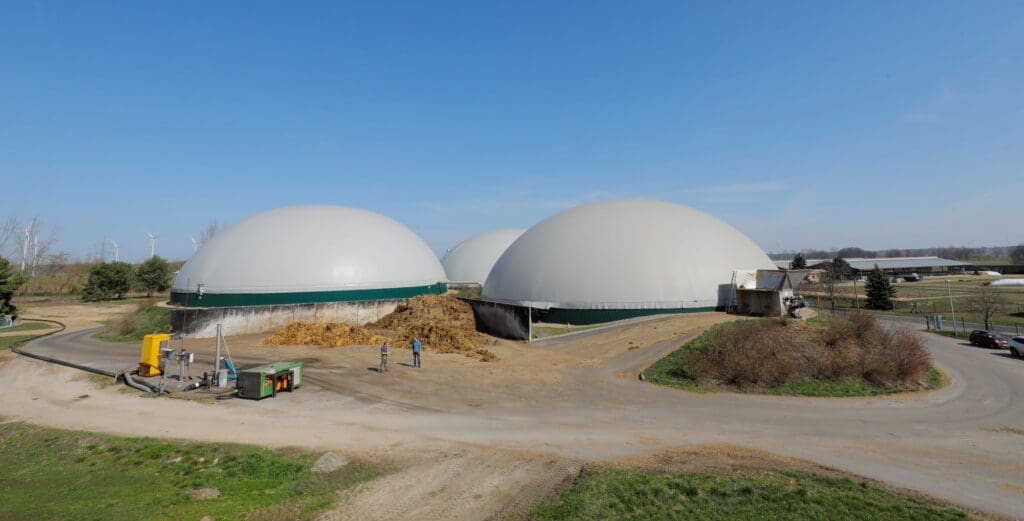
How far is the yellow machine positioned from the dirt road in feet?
5.73

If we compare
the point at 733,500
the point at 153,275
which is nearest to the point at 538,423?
the point at 733,500

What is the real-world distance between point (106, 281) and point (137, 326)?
38594 mm

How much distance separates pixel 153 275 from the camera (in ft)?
216

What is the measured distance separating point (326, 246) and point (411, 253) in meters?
8.84

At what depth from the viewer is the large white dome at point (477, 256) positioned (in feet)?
200

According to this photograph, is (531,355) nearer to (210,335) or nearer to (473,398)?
(473,398)

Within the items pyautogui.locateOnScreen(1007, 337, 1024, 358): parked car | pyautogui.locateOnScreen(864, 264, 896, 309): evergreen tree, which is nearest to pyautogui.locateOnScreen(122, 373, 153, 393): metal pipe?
pyautogui.locateOnScreen(1007, 337, 1024, 358): parked car

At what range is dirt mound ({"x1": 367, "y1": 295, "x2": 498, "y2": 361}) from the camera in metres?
26.9

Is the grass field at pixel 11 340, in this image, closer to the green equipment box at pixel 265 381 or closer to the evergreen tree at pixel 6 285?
the evergreen tree at pixel 6 285

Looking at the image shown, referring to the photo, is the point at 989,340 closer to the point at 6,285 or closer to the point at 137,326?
the point at 137,326

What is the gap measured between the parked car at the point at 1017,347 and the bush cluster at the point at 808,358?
41.4 feet

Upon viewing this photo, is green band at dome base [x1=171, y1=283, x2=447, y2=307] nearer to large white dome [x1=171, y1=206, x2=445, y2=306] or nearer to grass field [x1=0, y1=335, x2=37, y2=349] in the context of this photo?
large white dome [x1=171, y1=206, x2=445, y2=306]

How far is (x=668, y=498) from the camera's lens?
868 cm

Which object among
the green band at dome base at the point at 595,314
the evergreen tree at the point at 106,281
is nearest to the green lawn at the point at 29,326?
the evergreen tree at the point at 106,281
